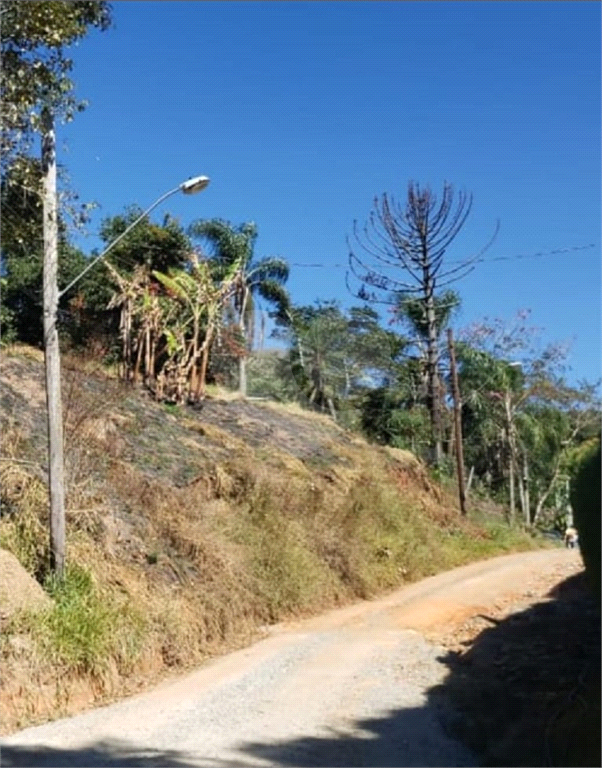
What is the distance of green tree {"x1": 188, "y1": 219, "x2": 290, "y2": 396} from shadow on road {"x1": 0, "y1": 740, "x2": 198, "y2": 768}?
1976cm

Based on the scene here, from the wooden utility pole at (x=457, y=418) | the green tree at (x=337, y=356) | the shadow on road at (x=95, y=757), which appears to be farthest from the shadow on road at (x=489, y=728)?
the green tree at (x=337, y=356)

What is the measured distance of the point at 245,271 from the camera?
29219mm

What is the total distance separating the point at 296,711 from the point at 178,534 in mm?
5606

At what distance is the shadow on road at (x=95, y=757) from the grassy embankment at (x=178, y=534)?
1076 millimetres

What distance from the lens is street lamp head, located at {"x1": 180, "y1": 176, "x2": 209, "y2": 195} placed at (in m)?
10.2

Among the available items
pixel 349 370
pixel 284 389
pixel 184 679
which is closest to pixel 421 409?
pixel 349 370

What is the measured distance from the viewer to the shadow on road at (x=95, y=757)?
683 centimetres

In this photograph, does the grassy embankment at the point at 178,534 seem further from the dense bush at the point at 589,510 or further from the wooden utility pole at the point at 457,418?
the dense bush at the point at 589,510

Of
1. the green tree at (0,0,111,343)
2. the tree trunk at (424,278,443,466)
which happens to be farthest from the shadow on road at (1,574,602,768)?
the tree trunk at (424,278,443,466)

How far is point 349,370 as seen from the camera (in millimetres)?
32219

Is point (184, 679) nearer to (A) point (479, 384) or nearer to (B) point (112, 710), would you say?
(B) point (112, 710)

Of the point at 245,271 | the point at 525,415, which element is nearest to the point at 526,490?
the point at 525,415

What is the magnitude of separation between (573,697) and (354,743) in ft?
6.18

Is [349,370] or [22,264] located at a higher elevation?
[22,264]
